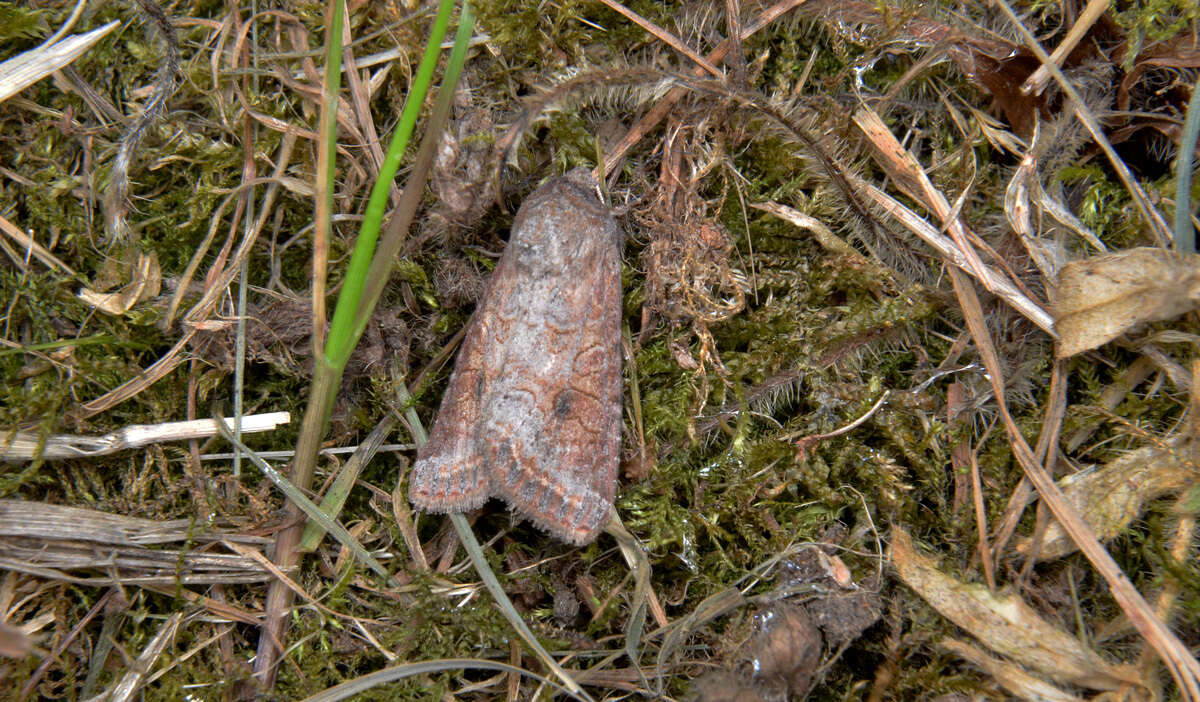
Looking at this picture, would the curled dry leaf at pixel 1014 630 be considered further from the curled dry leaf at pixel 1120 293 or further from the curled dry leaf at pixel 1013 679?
the curled dry leaf at pixel 1120 293

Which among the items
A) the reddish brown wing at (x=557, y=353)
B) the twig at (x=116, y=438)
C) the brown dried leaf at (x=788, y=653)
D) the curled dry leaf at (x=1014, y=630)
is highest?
the reddish brown wing at (x=557, y=353)

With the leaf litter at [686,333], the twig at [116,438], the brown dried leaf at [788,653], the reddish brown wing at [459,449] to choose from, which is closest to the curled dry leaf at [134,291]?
the leaf litter at [686,333]

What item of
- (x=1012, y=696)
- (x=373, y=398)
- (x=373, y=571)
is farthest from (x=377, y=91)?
(x=1012, y=696)

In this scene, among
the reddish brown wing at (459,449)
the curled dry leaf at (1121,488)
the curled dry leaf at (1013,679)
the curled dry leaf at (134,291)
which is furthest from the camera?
the curled dry leaf at (134,291)

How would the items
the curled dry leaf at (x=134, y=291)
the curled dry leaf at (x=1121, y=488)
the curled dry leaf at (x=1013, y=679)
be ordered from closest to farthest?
the curled dry leaf at (x=1013, y=679) < the curled dry leaf at (x=1121, y=488) < the curled dry leaf at (x=134, y=291)

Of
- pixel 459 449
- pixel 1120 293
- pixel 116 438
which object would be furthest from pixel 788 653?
pixel 116 438

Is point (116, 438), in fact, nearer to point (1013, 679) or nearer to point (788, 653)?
point (788, 653)

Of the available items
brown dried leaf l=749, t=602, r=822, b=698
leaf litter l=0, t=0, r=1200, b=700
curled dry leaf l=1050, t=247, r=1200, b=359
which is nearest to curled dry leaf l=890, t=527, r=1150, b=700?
leaf litter l=0, t=0, r=1200, b=700
